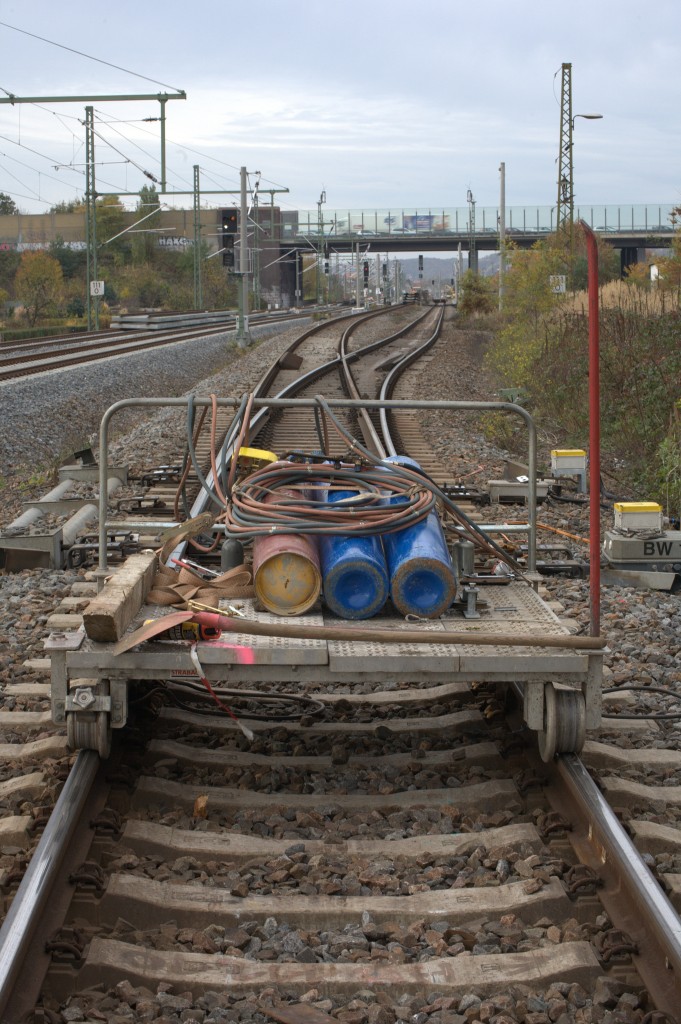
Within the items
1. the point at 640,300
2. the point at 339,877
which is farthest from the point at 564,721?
the point at 640,300

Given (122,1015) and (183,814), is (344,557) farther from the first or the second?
(122,1015)

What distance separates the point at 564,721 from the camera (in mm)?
4059

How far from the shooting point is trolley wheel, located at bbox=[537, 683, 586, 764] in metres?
4.06

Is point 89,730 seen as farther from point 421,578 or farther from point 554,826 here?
point 554,826

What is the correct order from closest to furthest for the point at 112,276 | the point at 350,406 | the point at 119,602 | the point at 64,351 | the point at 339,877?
the point at 339,877 < the point at 119,602 < the point at 350,406 < the point at 64,351 < the point at 112,276

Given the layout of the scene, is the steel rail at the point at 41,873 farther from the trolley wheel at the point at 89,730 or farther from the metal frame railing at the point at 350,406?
the metal frame railing at the point at 350,406

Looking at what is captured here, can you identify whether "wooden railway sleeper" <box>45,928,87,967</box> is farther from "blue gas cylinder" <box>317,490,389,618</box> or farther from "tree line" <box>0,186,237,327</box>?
"tree line" <box>0,186,237,327</box>

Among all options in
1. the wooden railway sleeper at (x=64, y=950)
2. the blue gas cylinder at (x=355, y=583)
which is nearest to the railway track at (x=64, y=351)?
the blue gas cylinder at (x=355, y=583)

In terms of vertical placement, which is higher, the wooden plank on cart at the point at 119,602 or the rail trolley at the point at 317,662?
the wooden plank on cart at the point at 119,602

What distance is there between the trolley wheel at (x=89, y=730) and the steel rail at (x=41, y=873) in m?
0.05

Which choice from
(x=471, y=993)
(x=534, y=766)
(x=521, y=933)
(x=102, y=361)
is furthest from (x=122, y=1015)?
(x=102, y=361)

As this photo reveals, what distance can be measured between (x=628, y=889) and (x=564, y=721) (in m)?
0.89

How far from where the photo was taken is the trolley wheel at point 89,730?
13.3 feet

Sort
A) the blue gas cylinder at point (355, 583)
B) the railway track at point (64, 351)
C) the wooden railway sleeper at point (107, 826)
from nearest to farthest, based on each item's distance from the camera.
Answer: the wooden railway sleeper at point (107, 826) < the blue gas cylinder at point (355, 583) < the railway track at point (64, 351)
